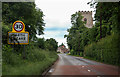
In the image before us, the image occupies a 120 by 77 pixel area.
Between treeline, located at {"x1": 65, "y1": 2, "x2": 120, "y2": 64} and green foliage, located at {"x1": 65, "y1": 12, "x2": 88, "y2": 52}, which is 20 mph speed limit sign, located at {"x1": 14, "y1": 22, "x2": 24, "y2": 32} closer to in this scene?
treeline, located at {"x1": 65, "y1": 2, "x2": 120, "y2": 64}

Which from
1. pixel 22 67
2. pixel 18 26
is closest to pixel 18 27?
pixel 18 26

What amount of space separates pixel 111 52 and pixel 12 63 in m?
15.6

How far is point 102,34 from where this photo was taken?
34906 mm

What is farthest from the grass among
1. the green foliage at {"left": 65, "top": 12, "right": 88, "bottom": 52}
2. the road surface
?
the green foliage at {"left": 65, "top": 12, "right": 88, "bottom": 52}

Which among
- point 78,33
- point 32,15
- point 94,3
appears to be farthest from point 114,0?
point 78,33

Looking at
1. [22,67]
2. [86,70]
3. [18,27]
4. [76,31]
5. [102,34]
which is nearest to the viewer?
[22,67]

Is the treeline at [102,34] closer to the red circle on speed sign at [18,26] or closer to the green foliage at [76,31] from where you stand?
the green foliage at [76,31]

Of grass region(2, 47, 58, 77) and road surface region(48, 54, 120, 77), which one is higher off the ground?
grass region(2, 47, 58, 77)

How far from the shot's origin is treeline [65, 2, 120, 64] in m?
19.0

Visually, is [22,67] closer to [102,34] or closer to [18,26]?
[18,26]

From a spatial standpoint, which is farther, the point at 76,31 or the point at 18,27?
the point at 76,31

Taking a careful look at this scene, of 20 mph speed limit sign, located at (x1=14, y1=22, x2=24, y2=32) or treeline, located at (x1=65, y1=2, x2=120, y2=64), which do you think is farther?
treeline, located at (x1=65, y1=2, x2=120, y2=64)

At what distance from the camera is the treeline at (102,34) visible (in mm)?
18953

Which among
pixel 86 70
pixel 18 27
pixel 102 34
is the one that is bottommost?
pixel 86 70
